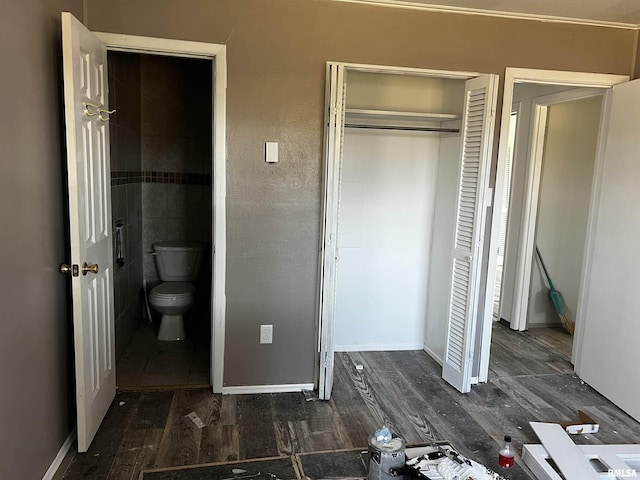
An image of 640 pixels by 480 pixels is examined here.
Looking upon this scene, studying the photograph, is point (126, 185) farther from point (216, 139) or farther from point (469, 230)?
point (469, 230)

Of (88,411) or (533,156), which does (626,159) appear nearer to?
(533,156)

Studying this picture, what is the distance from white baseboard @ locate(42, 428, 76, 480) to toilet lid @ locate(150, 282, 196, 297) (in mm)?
1414

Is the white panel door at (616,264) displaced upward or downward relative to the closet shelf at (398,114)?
downward

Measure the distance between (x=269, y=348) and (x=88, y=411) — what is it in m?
1.06

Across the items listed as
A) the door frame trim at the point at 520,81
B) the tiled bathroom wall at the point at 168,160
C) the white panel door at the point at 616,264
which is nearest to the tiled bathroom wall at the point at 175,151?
the tiled bathroom wall at the point at 168,160

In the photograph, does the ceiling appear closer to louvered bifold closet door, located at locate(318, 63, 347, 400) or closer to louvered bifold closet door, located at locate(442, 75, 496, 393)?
louvered bifold closet door, located at locate(442, 75, 496, 393)

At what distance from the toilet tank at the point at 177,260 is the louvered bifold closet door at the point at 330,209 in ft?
5.31

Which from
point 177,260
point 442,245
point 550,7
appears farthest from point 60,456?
point 550,7

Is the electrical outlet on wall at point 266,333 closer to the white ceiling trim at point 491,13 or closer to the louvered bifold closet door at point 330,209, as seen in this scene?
the louvered bifold closet door at point 330,209

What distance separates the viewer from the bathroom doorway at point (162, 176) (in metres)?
3.74

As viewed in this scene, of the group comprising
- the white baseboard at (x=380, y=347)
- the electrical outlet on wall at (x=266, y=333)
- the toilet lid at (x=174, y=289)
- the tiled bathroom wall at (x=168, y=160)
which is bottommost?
the white baseboard at (x=380, y=347)

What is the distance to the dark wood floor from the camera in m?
2.32

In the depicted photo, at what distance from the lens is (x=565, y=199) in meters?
4.36

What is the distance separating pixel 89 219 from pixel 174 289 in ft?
5.32
